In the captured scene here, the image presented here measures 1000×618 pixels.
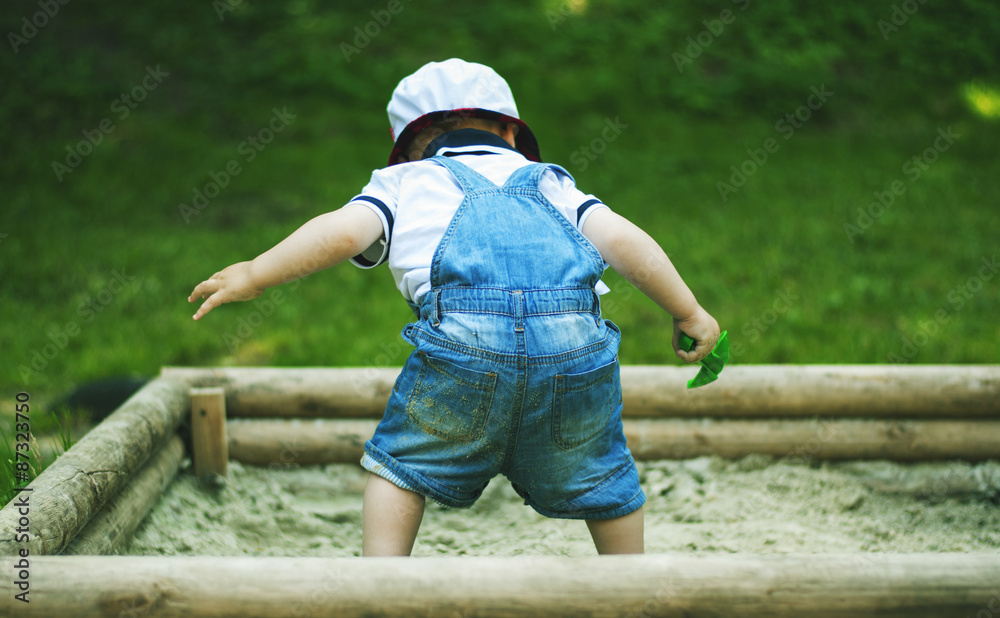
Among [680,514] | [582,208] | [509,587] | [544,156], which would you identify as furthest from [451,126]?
[544,156]

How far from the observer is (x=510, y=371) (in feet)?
4.75

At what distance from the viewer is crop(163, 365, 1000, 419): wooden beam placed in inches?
90.4

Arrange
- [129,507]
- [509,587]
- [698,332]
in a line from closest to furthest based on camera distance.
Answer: [509,587] → [698,332] → [129,507]

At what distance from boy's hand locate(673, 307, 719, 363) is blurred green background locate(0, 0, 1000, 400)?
66.0 inches

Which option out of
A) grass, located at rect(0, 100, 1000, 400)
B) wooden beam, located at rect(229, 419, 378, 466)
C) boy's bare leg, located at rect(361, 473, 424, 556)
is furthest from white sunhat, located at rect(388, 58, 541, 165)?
grass, located at rect(0, 100, 1000, 400)

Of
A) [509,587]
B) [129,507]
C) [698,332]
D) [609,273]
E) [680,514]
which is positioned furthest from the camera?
A: [609,273]

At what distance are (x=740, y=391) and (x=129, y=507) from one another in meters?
1.61

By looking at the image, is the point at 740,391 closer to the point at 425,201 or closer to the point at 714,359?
the point at 714,359

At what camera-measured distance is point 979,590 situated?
1.20 metres

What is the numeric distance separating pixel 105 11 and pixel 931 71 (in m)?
7.48

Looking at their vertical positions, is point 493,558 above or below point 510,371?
below

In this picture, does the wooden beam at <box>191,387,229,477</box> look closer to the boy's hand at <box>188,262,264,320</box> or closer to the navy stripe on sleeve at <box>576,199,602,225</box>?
the boy's hand at <box>188,262,264,320</box>

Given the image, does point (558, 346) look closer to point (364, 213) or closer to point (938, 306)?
point (364, 213)

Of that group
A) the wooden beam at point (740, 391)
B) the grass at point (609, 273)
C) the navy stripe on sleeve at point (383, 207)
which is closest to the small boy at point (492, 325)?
A: the navy stripe on sleeve at point (383, 207)
